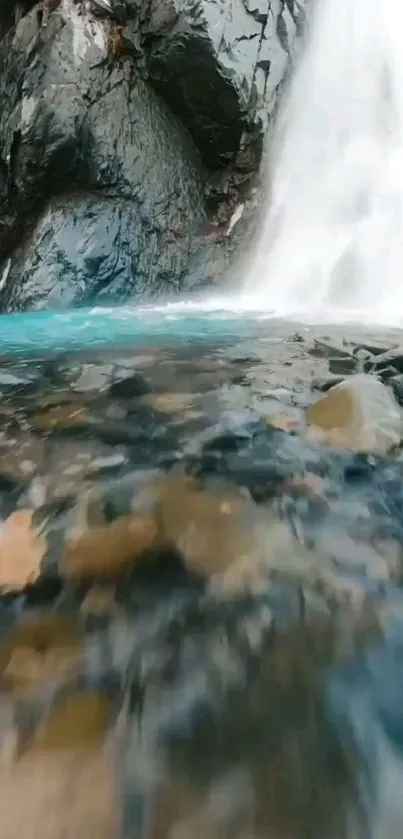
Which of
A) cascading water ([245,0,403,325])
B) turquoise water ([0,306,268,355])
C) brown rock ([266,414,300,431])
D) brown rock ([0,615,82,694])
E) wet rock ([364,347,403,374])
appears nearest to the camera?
brown rock ([0,615,82,694])

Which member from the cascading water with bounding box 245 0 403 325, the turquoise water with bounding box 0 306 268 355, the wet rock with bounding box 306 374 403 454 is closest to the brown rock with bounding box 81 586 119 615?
the wet rock with bounding box 306 374 403 454

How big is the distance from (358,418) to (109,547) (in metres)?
1.31

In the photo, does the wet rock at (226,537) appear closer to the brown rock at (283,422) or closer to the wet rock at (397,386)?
the brown rock at (283,422)

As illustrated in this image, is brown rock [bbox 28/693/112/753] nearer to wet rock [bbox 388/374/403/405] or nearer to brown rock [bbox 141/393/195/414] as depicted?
brown rock [bbox 141/393/195/414]

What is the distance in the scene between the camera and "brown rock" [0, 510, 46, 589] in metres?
1.50

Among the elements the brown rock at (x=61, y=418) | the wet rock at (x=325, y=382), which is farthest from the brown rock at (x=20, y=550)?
the wet rock at (x=325, y=382)

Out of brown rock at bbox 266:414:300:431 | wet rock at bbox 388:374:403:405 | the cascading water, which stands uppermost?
the cascading water

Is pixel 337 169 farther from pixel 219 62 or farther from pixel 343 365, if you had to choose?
pixel 343 365

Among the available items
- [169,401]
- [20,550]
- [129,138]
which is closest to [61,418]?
[169,401]

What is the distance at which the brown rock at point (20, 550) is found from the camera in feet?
4.93

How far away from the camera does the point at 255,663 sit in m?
1.26

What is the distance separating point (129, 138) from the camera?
31.8ft

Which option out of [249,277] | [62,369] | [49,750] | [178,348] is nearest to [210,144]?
[249,277]

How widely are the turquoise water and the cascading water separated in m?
1.70
